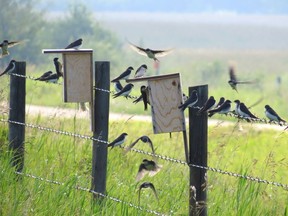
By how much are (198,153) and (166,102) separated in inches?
17.1

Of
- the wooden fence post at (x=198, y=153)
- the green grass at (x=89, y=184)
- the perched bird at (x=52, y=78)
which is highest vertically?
the perched bird at (x=52, y=78)

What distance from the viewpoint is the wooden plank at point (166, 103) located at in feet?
22.1

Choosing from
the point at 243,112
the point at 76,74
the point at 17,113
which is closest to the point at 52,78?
the point at 17,113

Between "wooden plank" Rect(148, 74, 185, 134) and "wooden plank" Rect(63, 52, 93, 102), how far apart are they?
3.08 ft

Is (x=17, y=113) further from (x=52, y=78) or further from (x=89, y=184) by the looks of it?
(x=89, y=184)

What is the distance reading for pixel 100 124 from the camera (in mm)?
7570

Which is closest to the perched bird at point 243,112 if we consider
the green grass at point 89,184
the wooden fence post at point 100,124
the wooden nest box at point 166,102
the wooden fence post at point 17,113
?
the green grass at point 89,184

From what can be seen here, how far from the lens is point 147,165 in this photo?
7.11 metres

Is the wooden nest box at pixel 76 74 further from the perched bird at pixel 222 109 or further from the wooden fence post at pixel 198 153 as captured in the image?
the wooden fence post at pixel 198 153

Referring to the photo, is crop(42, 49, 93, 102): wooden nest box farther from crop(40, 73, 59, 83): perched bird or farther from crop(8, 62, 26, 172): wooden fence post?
crop(40, 73, 59, 83): perched bird

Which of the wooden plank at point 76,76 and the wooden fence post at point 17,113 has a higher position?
the wooden plank at point 76,76

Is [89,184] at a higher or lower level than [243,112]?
lower

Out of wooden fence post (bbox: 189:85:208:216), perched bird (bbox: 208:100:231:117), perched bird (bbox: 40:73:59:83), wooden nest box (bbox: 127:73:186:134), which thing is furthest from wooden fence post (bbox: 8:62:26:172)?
wooden fence post (bbox: 189:85:208:216)

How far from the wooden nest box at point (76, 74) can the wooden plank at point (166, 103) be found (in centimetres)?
94
